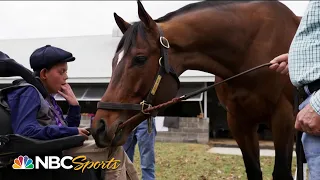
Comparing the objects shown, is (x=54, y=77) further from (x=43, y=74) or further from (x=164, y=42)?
(x=164, y=42)

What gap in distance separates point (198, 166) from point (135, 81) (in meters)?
5.79

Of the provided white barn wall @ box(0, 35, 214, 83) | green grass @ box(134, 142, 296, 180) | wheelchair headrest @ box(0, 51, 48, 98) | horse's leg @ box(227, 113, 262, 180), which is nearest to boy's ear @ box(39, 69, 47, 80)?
wheelchair headrest @ box(0, 51, 48, 98)

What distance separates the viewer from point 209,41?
3.25 m

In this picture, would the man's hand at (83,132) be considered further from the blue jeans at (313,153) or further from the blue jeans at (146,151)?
the blue jeans at (146,151)

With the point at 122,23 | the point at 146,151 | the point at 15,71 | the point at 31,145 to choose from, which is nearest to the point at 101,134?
the point at 31,145

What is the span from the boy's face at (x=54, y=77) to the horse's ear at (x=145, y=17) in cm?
73

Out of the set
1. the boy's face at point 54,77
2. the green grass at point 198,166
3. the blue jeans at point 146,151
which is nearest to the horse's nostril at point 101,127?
the boy's face at point 54,77

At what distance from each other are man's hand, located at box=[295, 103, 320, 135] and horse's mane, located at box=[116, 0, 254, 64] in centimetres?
150

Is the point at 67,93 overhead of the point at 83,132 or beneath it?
overhead

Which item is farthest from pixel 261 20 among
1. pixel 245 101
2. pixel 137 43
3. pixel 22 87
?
pixel 22 87

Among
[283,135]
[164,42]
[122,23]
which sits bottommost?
[283,135]

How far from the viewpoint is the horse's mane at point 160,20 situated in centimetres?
287

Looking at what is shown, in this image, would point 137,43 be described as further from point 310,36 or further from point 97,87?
point 97,87

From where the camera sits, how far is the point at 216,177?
6.96 metres
